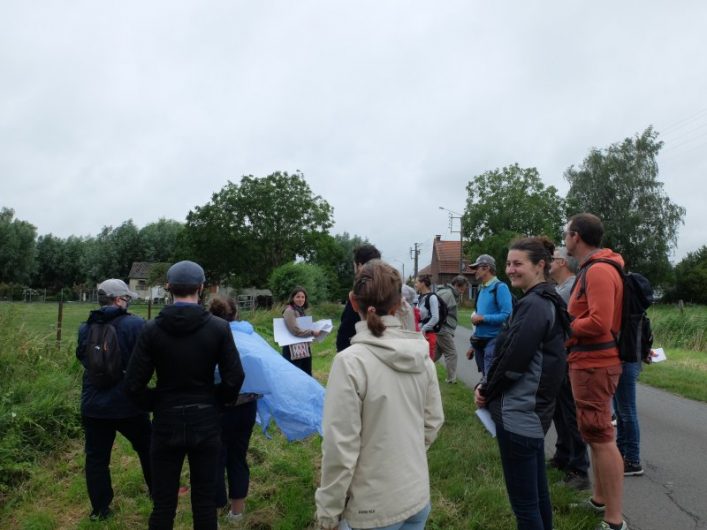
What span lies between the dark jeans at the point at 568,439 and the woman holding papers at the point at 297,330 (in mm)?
3093

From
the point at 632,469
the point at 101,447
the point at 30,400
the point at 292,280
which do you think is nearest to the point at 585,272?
the point at 632,469

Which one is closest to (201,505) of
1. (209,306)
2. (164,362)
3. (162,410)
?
(162,410)

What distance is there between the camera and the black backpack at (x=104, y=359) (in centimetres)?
374

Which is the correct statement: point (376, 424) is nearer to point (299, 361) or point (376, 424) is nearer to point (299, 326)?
point (299, 326)

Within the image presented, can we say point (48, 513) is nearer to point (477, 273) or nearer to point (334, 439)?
point (334, 439)

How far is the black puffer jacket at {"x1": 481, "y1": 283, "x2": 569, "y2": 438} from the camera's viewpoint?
9.08 feet

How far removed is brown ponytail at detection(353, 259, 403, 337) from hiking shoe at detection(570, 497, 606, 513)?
2556 mm

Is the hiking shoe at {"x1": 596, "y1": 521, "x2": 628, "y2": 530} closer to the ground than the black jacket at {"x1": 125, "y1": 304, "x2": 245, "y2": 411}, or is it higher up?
closer to the ground

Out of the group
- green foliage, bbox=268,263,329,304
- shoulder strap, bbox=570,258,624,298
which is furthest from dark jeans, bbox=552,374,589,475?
green foliage, bbox=268,263,329,304

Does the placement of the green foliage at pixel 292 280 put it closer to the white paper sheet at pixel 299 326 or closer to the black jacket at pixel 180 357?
the white paper sheet at pixel 299 326

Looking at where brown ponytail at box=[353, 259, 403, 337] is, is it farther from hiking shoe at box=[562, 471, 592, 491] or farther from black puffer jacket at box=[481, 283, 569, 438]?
hiking shoe at box=[562, 471, 592, 491]

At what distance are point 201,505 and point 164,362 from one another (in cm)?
90

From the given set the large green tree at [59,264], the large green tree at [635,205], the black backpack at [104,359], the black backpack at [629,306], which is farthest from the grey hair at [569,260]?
the large green tree at [59,264]

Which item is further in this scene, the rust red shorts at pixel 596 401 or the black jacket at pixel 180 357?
the rust red shorts at pixel 596 401
